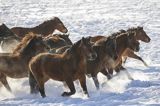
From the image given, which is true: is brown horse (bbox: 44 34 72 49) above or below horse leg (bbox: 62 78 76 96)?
below

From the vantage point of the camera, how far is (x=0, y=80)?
10.9 m

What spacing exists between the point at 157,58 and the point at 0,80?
21.0 feet

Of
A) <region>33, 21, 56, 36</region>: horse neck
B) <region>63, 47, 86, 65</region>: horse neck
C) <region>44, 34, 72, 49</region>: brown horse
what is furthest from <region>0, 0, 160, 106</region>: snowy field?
<region>33, 21, 56, 36</region>: horse neck

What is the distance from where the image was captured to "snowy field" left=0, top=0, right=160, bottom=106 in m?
9.72

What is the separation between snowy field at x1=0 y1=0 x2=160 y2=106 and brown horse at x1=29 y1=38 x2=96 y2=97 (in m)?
0.42

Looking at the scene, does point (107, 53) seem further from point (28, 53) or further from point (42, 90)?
point (42, 90)

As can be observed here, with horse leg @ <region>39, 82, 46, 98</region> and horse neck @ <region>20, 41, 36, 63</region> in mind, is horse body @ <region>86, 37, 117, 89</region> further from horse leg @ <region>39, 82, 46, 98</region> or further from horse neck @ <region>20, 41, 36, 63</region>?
horse leg @ <region>39, 82, 46, 98</region>

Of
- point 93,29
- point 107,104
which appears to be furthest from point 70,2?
point 107,104

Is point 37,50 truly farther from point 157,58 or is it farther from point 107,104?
point 157,58

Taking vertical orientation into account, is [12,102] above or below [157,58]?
above

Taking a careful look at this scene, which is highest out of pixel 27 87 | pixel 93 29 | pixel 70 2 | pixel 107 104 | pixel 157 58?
pixel 107 104

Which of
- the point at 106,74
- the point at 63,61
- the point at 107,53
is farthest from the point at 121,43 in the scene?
the point at 63,61

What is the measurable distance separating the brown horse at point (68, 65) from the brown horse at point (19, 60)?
0.71m

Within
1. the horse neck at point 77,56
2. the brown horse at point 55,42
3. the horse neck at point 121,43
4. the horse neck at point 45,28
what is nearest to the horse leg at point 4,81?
the horse neck at point 77,56
